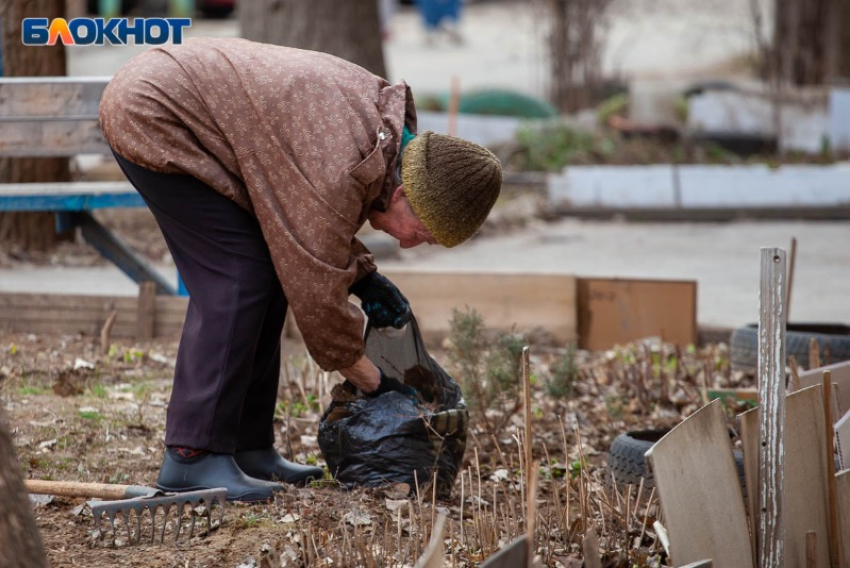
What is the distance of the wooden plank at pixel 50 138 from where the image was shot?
18.8 feet

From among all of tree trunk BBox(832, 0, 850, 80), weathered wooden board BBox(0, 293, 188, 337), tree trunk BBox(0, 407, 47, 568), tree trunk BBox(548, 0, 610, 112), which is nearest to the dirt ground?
weathered wooden board BBox(0, 293, 188, 337)

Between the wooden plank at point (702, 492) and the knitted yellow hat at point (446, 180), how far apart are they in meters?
0.86

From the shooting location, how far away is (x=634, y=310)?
6.02 meters

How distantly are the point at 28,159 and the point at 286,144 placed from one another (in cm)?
452

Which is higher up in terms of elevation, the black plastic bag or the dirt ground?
the black plastic bag

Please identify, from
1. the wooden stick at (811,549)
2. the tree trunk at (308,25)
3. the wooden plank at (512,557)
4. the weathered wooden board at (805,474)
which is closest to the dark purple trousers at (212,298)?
the wooden plank at (512,557)

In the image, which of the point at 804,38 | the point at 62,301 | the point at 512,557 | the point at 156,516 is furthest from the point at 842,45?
the point at 512,557

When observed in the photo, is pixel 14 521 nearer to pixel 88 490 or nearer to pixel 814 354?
pixel 88 490

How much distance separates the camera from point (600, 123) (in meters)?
13.8

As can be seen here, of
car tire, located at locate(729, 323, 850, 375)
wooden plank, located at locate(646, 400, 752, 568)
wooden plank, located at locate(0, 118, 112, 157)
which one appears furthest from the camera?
wooden plank, located at locate(0, 118, 112, 157)

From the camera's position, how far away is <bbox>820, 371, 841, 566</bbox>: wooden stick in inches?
114

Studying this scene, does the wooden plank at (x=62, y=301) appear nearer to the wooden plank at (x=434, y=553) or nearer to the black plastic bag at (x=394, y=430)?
the black plastic bag at (x=394, y=430)

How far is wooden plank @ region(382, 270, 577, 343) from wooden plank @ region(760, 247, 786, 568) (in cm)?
321

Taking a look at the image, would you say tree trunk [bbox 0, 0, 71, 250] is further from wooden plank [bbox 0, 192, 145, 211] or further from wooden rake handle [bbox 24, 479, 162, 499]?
wooden rake handle [bbox 24, 479, 162, 499]
